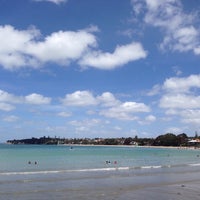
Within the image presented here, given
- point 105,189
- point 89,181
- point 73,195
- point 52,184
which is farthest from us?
point 89,181

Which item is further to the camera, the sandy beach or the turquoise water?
the turquoise water

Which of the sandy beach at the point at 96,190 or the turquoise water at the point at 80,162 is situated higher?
the turquoise water at the point at 80,162

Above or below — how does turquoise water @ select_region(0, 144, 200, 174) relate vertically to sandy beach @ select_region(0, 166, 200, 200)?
above

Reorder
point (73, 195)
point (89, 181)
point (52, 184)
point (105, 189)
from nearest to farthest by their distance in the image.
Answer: point (73, 195)
point (105, 189)
point (52, 184)
point (89, 181)

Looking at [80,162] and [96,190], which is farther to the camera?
[80,162]

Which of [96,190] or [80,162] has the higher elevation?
[80,162]

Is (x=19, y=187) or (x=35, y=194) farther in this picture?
(x=19, y=187)

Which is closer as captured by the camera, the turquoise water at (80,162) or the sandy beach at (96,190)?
the sandy beach at (96,190)

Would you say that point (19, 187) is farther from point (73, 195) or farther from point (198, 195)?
point (198, 195)

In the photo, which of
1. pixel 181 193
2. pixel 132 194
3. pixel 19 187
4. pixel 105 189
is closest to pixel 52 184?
pixel 19 187

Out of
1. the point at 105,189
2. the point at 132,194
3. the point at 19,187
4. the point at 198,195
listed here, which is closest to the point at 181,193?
the point at 198,195

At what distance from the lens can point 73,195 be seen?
996 inches

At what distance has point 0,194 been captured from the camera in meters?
25.3

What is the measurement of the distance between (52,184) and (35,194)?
18.8ft
